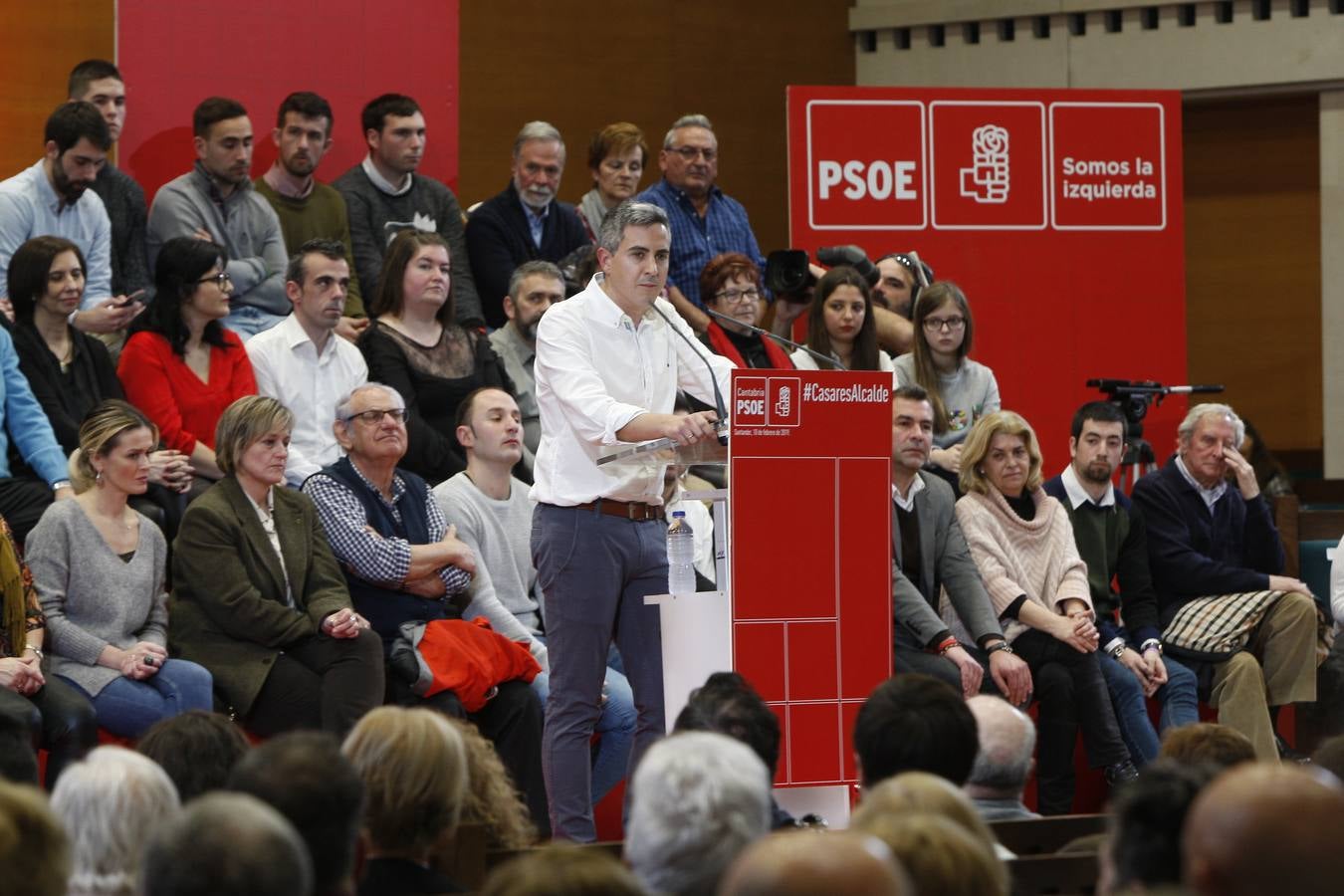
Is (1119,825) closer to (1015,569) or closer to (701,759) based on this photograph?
(701,759)

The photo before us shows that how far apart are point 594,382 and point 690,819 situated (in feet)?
5.98

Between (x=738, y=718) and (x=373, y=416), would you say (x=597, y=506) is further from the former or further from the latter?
(x=373, y=416)

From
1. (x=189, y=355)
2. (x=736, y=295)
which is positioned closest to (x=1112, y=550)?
(x=736, y=295)

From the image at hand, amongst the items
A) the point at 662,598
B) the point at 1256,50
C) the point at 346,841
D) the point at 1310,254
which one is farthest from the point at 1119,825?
the point at 1310,254

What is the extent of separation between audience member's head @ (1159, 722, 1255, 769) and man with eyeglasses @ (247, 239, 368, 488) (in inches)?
117

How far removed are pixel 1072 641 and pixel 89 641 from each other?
2727 mm

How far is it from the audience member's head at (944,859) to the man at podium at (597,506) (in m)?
1.95

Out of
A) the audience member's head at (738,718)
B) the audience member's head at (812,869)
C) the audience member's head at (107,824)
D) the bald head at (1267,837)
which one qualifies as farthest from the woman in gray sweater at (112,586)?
the bald head at (1267,837)

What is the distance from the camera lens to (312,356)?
17.3 feet

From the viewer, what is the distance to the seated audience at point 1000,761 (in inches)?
113

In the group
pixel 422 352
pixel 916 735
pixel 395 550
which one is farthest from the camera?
pixel 422 352

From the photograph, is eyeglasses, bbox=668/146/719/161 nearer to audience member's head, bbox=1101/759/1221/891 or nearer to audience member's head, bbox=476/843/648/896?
audience member's head, bbox=1101/759/1221/891

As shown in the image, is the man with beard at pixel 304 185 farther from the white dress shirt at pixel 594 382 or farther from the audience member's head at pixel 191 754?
the audience member's head at pixel 191 754

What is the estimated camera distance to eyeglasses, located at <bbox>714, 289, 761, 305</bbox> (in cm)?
566
